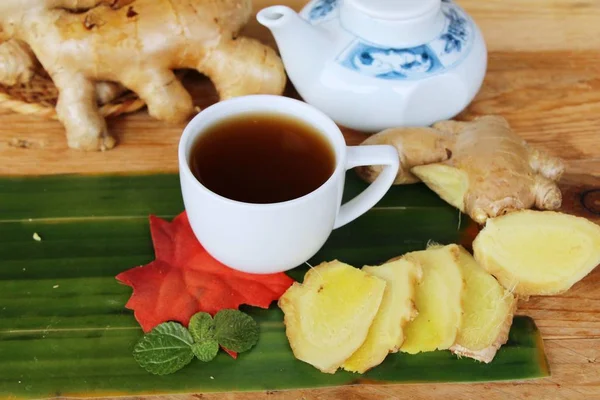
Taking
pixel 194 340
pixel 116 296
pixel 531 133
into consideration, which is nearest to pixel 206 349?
pixel 194 340

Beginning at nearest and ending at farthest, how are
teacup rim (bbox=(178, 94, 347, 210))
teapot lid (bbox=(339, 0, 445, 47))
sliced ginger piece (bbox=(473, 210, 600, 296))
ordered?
teacup rim (bbox=(178, 94, 347, 210))
sliced ginger piece (bbox=(473, 210, 600, 296))
teapot lid (bbox=(339, 0, 445, 47))

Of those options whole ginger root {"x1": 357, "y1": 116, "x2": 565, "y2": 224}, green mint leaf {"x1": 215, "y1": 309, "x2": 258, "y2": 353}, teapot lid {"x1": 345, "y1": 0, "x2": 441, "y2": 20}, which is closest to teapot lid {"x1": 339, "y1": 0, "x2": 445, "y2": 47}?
teapot lid {"x1": 345, "y1": 0, "x2": 441, "y2": 20}

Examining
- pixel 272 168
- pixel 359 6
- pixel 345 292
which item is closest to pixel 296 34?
pixel 359 6

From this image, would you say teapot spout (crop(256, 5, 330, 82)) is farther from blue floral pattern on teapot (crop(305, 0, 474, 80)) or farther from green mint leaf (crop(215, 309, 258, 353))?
green mint leaf (crop(215, 309, 258, 353))

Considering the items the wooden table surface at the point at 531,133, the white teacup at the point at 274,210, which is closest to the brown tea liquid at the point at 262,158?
the white teacup at the point at 274,210

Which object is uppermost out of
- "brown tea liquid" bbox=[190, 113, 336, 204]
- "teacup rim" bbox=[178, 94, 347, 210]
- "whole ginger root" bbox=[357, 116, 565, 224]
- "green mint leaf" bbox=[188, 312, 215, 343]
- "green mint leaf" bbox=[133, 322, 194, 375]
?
"teacup rim" bbox=[178, 94, 347, 210]

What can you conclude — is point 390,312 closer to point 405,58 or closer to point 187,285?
point 187,285

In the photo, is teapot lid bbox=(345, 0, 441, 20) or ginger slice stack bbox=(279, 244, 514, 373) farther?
teapot lid bbox=(345, 0, 441, 20)
